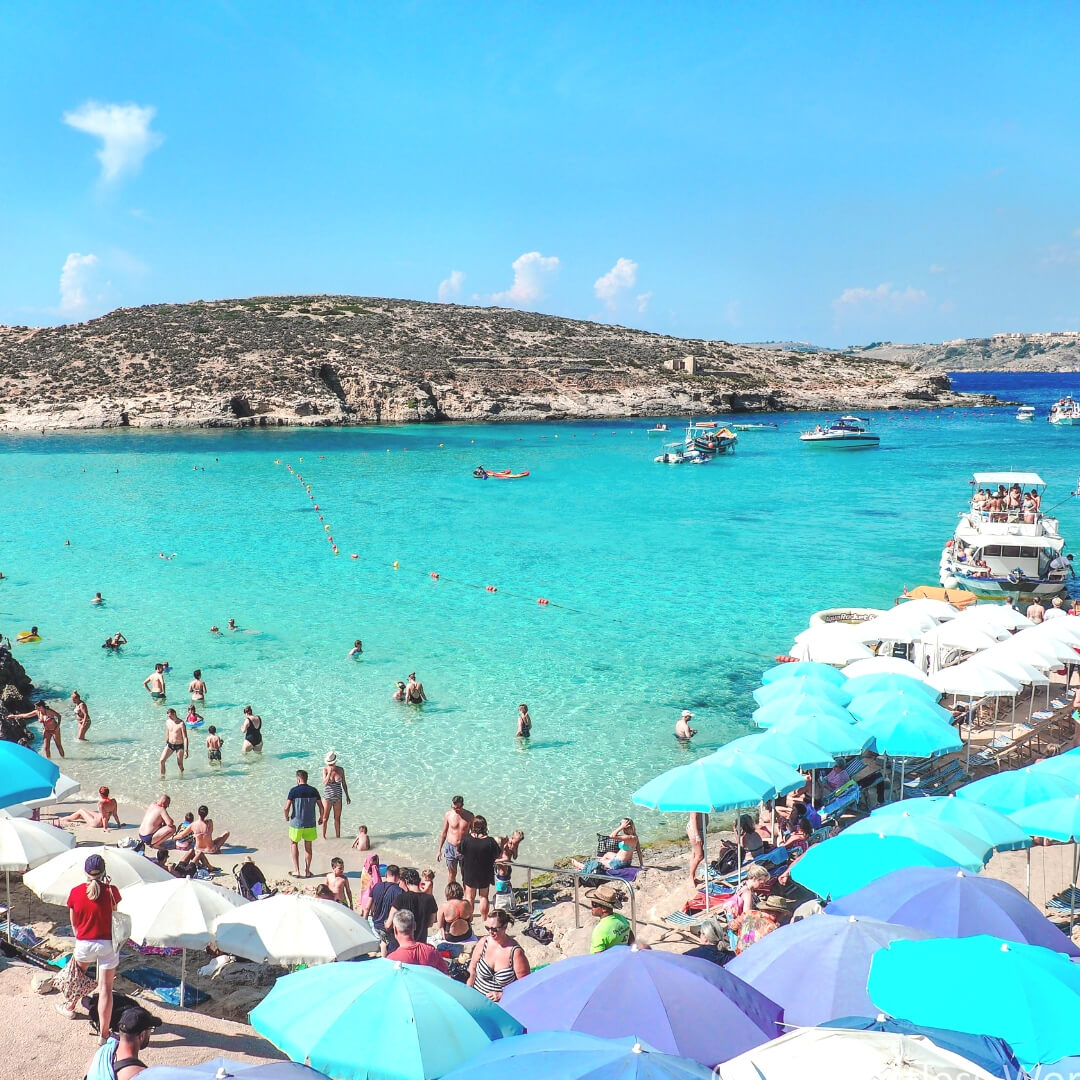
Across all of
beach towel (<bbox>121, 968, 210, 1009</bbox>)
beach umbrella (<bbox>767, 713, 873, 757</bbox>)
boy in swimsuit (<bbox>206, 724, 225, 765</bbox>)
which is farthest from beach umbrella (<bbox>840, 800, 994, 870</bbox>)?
boy in swimsuit (<bbox>206, 724, 225, 765</bbox>)

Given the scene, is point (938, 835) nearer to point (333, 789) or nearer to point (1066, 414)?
point (333, 789)

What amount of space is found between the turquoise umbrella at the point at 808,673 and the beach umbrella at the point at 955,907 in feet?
24.2

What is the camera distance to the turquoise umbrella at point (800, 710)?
13.2m

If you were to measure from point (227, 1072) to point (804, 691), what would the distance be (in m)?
10.7

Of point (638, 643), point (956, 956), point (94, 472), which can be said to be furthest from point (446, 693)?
point (94, 472)

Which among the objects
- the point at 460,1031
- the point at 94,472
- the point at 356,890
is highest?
the point at 94,472

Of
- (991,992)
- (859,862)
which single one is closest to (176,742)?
(859,862)

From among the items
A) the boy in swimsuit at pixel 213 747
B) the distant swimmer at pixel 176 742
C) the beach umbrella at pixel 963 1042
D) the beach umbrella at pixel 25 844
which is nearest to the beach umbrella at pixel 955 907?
the beach umbrella at pixel 963 1042

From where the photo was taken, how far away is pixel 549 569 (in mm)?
32312

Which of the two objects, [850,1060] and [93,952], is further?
[93,952]

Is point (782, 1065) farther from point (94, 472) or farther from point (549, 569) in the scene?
point (94, 472)

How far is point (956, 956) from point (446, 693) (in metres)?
15.0

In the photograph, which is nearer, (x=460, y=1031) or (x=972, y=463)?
(x=460, y=1031)

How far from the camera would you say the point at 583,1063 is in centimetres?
481
